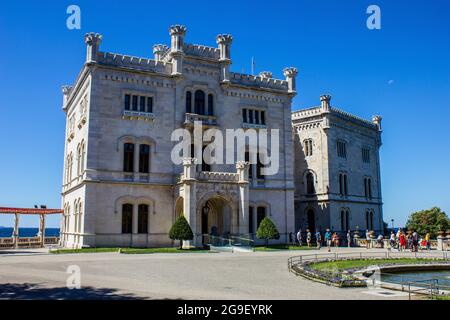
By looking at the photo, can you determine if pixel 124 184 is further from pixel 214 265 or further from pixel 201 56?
pixel 214 265

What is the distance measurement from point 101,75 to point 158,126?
250 inches

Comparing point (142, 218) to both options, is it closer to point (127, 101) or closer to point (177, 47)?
point (127, 101)

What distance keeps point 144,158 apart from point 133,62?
838 centimetres

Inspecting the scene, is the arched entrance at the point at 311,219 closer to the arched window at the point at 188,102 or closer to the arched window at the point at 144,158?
the arched window at the point at 188,102

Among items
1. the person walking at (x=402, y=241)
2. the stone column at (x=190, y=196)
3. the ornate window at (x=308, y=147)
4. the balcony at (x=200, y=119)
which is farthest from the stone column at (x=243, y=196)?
the ornate window at (x=308, y=147)

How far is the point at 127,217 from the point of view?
3725 cm

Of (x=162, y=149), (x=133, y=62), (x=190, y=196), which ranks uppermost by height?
(x=133, y=62)

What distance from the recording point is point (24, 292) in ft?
46.0

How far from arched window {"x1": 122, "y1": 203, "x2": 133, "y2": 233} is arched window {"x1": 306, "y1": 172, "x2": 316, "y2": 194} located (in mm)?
22853

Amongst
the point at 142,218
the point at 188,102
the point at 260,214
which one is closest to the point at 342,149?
the point at 260,214

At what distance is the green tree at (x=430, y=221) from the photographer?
66.5 metres

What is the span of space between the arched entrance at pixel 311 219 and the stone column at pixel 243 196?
1582 cm

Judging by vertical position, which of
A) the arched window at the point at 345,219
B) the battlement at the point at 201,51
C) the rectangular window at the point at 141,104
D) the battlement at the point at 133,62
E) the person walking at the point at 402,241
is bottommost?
the person walking at the point at 402,241
